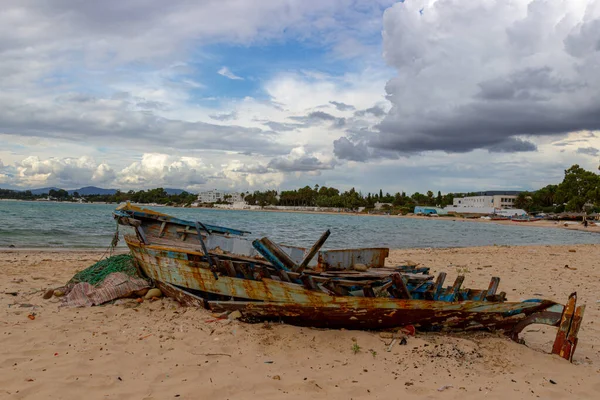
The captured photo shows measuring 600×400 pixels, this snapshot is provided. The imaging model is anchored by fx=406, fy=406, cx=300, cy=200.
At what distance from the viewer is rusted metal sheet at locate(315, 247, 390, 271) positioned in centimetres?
733

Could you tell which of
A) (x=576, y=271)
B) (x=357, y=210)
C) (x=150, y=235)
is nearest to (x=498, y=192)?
(x=357, y=210)

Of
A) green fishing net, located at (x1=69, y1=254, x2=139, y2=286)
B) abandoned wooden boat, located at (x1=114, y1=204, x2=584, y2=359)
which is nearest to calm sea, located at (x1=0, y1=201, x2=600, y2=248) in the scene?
green fishing net, located at (x1=69, y1=254, x2=139, y2=286)

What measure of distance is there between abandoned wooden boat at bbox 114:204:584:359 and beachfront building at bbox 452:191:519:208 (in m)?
129

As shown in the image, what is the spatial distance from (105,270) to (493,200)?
437ft

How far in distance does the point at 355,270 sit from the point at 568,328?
3.21 meters

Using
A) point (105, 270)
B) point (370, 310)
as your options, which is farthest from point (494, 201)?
point (370, 310)

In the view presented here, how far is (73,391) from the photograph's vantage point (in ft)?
14.2

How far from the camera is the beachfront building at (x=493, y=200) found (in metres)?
124

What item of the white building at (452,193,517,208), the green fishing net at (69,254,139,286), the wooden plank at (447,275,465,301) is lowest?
the green fishing net at (69,254,139,286)

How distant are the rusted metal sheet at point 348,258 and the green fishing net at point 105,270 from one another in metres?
4.55

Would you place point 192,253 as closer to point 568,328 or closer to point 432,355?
point 432,355

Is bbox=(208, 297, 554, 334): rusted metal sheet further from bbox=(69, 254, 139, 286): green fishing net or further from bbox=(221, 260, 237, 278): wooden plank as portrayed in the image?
bbox=(69, 254, 139, 286): green fishing net

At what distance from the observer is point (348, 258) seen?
757 cm

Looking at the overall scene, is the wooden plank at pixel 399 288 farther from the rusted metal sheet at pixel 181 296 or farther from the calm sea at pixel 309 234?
the calm sea at pixel 309 234
